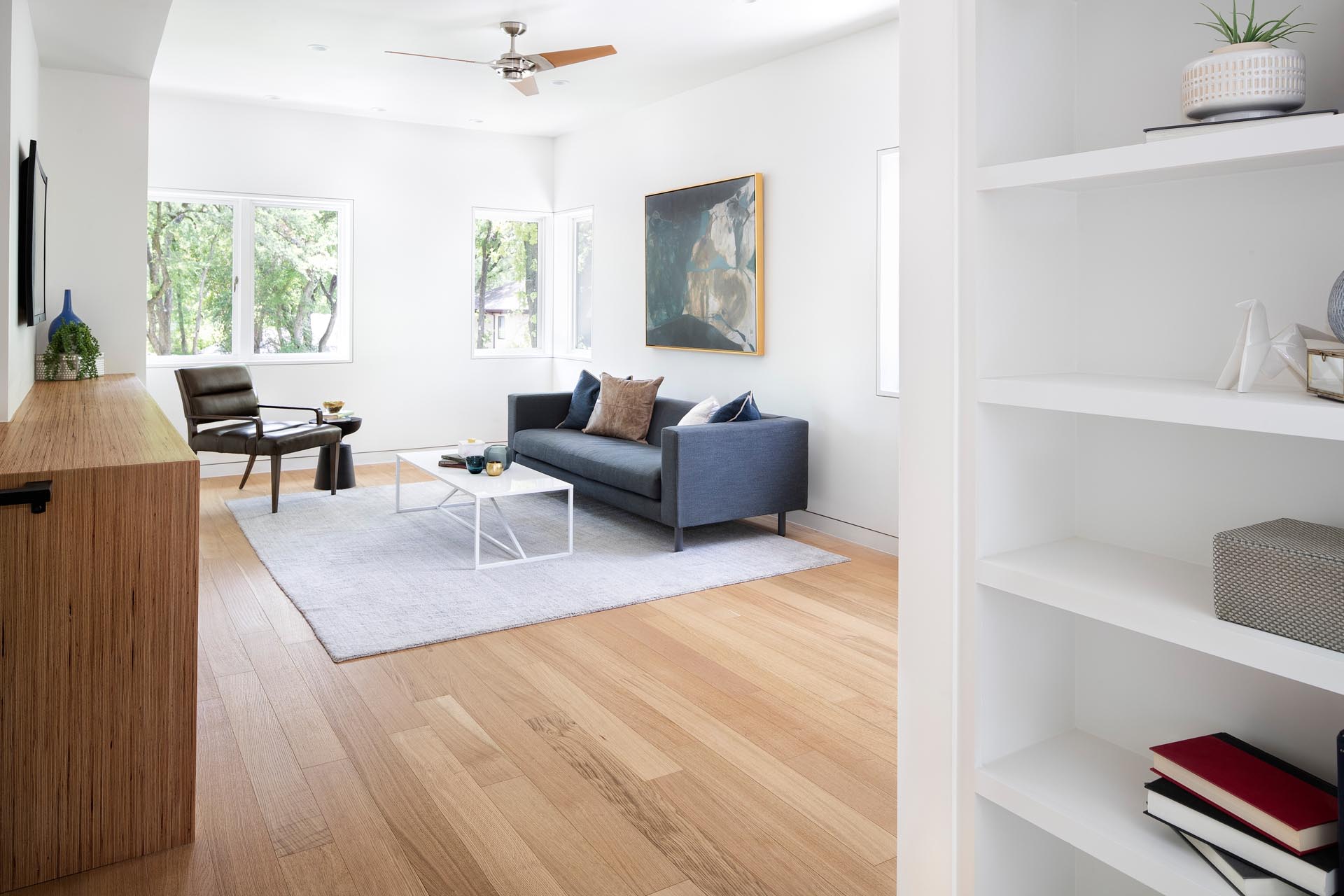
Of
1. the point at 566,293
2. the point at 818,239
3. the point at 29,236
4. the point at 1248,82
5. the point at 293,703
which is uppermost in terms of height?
the point at 566,293

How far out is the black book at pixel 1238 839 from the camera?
1113 millimetres

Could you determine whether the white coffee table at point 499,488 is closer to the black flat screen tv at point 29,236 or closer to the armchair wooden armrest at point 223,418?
the armchair wooden armrest at point 223,418

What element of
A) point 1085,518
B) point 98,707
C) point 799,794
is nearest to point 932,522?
point 1085,518

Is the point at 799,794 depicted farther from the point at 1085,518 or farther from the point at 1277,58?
the point at 1277,58

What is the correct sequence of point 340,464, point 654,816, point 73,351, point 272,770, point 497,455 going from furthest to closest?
point 340,464 → point 497,455 → point 73,351 → point 272,770 → point 654,816

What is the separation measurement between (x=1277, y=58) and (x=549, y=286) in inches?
293

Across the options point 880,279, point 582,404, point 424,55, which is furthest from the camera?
point 582,404

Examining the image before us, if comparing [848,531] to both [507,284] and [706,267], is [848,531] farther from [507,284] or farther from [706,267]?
[507,284]

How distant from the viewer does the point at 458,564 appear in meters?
4.54

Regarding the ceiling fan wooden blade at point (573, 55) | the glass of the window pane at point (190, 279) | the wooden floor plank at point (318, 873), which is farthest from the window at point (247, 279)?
the wooden floor plank at point (318, 873)

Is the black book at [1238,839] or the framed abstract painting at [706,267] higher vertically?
the framed abstract painting at [706,267]

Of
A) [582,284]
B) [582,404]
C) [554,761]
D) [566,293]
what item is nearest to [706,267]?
[582,404]

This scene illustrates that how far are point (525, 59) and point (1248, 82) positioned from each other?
4.30 meters

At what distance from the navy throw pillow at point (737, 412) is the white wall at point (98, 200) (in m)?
3.34
